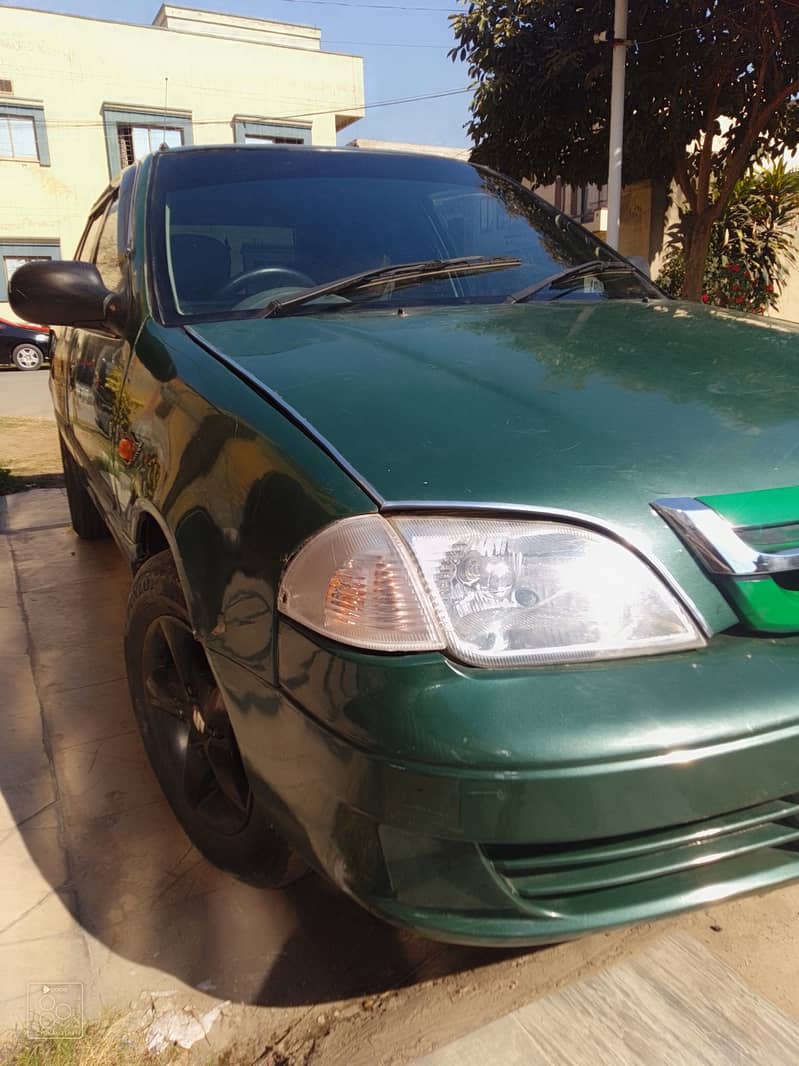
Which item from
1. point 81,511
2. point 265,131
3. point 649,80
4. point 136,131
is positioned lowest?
point 81,511

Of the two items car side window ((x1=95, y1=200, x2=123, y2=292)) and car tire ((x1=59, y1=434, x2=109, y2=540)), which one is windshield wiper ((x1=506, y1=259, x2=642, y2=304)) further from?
car tire ((x1=59, y1=434, x2=109, y2=540))

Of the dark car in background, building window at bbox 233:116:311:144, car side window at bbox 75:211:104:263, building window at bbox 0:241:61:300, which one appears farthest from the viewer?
building window at bbox 233:116:311:144

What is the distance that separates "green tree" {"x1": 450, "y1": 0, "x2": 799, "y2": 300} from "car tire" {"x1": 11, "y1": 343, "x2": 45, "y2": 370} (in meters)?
9.61

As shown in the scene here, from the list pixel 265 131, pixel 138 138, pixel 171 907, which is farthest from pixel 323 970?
pixel 265 131

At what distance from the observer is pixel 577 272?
7.39 feet

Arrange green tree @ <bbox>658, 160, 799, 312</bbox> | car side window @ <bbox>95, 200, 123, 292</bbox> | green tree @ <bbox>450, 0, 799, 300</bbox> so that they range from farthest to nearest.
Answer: green tree @ <bbox>658, 160, 799, 312</bbox>
green tree @ <bbox>450, 0, 799, 300</bbox>
car side window @ <bbox>95, 200, 123, 292</bbox>

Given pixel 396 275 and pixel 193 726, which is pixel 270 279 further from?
pixel 193 726

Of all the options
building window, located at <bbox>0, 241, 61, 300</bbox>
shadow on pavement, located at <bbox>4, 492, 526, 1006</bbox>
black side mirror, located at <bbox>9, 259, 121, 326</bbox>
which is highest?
building window, located at <bbox>0, 241, 61, 300</bbox>

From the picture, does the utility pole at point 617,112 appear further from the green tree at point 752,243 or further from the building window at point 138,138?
the building window at point 138,138

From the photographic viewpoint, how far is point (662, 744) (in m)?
1.04

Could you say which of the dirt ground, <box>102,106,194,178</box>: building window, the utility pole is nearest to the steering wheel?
the dirt ground

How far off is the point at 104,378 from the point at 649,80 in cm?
831

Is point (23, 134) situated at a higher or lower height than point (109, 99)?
lower

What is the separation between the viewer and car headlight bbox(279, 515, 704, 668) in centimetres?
110
